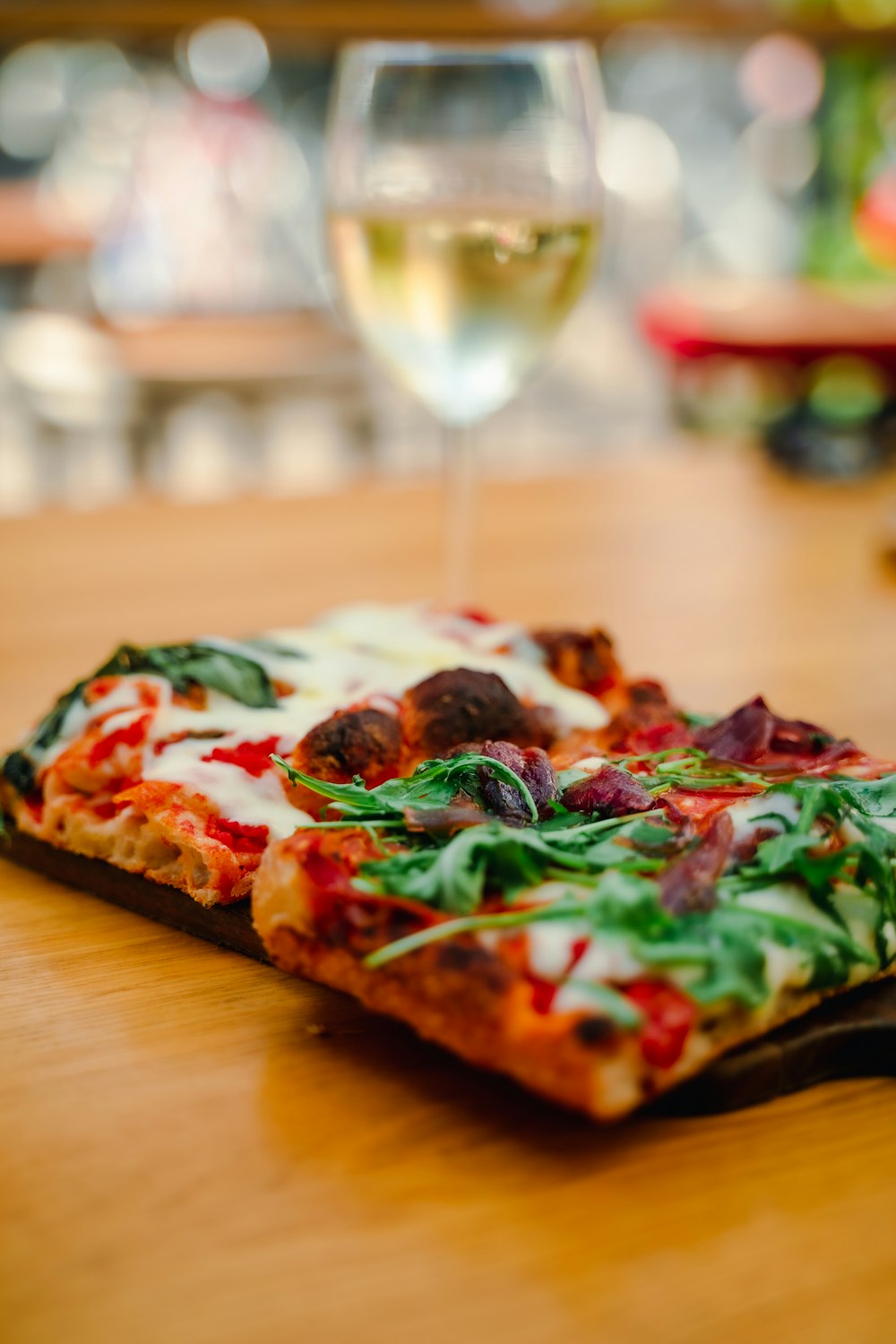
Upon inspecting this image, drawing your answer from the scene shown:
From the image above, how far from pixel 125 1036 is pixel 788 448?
138 cm

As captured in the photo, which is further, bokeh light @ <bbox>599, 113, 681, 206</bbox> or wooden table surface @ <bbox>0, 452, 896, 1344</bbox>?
bokeh light @ <bbox>599, 113, 681, 206</bbox>

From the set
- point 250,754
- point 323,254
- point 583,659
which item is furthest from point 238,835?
point 323,254

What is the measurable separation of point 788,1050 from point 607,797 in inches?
4.9

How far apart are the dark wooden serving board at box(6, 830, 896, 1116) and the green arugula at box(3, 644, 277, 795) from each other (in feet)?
0.47

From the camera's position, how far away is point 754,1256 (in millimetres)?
490

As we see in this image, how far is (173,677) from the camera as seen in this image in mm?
821

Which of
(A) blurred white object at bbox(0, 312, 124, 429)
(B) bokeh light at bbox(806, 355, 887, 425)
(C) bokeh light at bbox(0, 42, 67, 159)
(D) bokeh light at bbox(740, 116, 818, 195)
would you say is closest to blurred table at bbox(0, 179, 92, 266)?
(A) blurred white object at bbox(0, 312, 124, 429)

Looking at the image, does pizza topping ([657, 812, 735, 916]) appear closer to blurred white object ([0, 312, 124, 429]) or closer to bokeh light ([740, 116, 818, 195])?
blurred white object ([0, 312, 124, 429])

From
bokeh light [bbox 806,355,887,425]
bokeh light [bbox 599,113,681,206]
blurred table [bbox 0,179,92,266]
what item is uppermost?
bokeh light [bbox 599,113,681,206]

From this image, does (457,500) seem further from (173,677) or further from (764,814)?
(764,814)

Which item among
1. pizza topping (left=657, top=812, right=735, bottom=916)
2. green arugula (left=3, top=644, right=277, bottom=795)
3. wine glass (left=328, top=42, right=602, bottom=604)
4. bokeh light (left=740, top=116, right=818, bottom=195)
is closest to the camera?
pizza topping (left=657, top=812, right=735, bottom=916)

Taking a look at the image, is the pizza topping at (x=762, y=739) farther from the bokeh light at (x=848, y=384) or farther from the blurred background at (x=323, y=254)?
the bokeh light at (x=848, y=384)

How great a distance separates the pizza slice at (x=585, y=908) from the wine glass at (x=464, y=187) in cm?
49

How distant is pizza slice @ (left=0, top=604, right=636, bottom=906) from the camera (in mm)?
722
